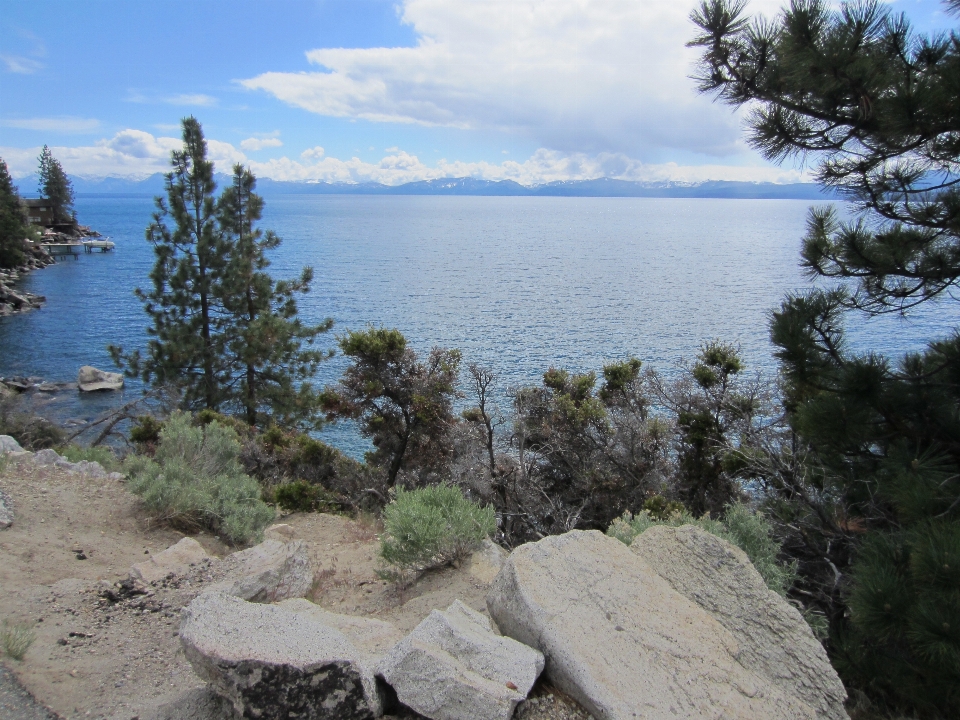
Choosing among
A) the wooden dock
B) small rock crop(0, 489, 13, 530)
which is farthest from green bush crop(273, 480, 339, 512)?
the wooden dock

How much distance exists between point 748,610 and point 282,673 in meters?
2.76

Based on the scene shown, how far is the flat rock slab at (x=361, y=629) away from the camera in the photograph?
3.83 meters

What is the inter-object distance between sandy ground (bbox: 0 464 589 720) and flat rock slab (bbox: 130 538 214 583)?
132mm

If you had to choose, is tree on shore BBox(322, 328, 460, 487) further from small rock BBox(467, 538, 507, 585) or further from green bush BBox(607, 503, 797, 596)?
green bush BBox(607, 503, 797, 596)

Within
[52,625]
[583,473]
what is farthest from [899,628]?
[583,473]

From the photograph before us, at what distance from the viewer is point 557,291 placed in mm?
48094

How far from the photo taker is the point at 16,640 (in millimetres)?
4027

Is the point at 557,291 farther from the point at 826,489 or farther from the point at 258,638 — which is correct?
the point at 258,638

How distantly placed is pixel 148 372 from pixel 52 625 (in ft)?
68.6

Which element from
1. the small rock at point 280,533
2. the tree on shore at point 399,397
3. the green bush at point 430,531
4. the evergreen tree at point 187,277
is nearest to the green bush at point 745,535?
the green bush at point 430,531

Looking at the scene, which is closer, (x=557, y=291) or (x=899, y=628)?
(x=899, y=628)

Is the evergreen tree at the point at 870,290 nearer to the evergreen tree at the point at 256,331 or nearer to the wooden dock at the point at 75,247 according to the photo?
the evergreen tree at the point at 256,331

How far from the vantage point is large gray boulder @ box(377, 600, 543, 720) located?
312cm

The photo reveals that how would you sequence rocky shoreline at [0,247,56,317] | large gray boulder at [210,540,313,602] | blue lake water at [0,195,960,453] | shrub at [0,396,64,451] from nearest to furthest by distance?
large gray boulder at [210,540,313,602] < shrub at [0,396,64,451] < blue lake water at [0,195,960,453] < rocky shoreline at [0,247,56,317]
